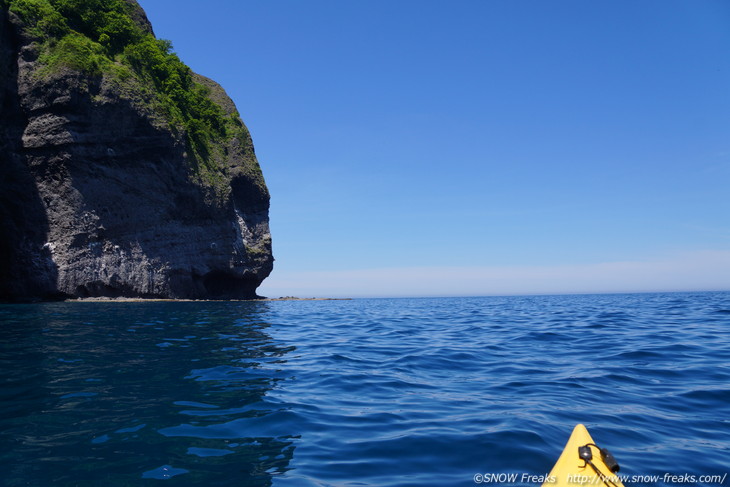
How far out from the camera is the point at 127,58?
30.0 m

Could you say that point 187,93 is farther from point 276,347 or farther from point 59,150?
point 276,347

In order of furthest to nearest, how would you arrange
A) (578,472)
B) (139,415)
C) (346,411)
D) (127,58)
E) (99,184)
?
1. (127,58)
2. (99,184)
3. (346,411)
4. (139,415)
5. (578,472)

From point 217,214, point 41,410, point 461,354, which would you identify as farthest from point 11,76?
point 461,354

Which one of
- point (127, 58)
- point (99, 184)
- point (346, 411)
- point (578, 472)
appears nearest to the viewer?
point (578, 472)

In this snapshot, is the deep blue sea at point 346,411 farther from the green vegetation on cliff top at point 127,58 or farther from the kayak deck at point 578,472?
→ the green vegetation on cliff top at point 127,58

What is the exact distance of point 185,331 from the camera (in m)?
11.7

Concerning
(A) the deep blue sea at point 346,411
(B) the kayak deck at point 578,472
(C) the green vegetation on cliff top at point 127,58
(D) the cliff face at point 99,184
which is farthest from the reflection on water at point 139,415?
(C) the green vegetation on cliff top at point 127,58

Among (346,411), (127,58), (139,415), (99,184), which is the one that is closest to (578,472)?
(346,411)

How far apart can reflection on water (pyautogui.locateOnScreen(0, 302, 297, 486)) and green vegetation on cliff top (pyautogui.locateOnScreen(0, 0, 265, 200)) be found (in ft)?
82.4

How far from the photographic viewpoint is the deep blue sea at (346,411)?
11.4 ft

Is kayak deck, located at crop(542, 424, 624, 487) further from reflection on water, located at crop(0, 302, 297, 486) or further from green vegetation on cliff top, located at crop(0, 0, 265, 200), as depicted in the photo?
green vegetation on cliff top, located at crop(0, 0, 265, 200)

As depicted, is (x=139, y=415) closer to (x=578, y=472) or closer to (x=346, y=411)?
(x=346, y=411)

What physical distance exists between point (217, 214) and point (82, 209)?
960 centimetres

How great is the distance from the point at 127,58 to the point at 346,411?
3436cm
